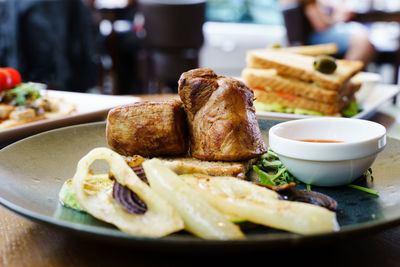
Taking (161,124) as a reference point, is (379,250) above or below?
below

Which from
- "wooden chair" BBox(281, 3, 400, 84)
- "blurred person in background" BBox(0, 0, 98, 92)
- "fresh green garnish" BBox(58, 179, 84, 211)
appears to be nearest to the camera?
"fresh green garnish" BBox(58, 179, 84, 211)

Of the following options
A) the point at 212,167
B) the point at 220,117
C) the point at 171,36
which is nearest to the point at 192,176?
the point at 212,167

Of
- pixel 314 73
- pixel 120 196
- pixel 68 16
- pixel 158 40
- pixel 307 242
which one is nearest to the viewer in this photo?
pixel 307 242

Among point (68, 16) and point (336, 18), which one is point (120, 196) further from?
point (336, 18)

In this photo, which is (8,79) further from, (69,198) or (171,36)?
(171,36)

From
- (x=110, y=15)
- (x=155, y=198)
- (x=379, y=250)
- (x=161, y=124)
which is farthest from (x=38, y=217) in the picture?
(x=110, y=15)

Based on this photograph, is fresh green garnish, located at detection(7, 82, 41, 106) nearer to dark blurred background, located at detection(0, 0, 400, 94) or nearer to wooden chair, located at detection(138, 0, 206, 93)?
dark blurred background, located at detection(0, 0, 400, 94)

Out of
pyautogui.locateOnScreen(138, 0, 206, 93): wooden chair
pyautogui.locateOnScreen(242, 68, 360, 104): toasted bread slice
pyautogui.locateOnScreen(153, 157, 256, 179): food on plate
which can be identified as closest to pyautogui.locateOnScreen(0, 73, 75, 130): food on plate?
pyautogui.locateOnScreen(153, 157, 256, 179): food on plate
